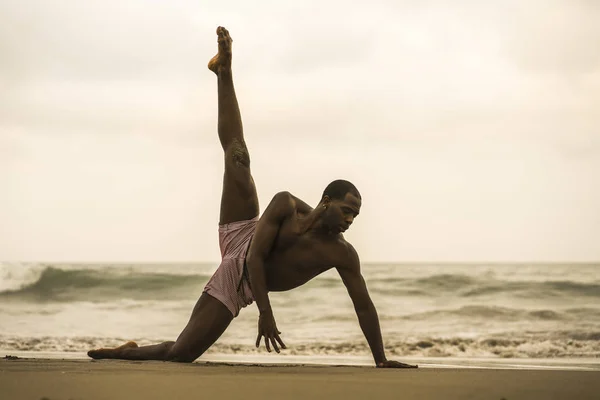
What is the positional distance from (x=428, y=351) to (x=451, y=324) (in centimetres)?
321

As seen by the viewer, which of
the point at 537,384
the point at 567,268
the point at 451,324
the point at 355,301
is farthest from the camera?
the point at 567,268

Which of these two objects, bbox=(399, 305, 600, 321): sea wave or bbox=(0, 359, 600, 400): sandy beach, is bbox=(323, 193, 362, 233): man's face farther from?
bbox=(399, 305, 600, 321): sea wave

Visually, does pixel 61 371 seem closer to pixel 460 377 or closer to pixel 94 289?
pixel 460 377

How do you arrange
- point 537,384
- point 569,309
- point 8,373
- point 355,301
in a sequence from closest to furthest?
point 537,384 → point 8,373 → point 355,301 → point 569,309

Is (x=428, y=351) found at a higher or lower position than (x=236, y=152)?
lower

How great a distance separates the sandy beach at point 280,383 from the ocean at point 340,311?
5672mm

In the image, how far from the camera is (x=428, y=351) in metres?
11.8

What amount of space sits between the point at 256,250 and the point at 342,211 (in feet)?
2.04

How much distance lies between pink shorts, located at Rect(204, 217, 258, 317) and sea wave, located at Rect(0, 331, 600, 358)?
200 inches

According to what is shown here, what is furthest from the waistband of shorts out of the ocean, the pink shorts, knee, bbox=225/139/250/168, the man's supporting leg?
the ocean

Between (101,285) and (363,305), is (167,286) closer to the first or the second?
(101,285)

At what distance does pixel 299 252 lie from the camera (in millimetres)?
5656

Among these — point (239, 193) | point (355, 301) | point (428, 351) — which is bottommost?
point (428, 351)

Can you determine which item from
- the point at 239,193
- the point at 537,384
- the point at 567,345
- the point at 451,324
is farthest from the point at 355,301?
the point at 451,324
